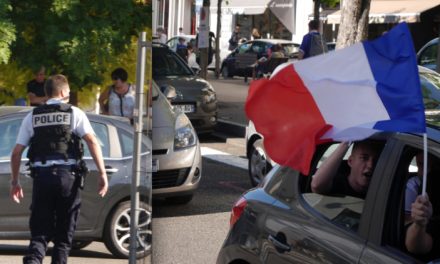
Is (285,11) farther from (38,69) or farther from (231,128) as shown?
(38,69)

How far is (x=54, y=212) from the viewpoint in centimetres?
512

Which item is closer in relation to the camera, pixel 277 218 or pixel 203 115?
pixel 277 218

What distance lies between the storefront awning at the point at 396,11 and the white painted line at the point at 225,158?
2112cm

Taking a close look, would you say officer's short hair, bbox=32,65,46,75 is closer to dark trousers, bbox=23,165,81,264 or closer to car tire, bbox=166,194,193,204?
dark trousers, bbox=23,165,81,264

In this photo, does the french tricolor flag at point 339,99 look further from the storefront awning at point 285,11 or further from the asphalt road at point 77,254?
the storefront awning at point 285,11

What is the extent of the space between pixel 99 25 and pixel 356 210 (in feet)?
5.69

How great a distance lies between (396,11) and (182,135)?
91.8 feet

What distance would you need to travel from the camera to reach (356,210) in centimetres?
426

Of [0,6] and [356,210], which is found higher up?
[0,6]

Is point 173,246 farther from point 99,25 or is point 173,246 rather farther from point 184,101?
point 184,101

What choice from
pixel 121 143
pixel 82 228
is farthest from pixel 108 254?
pixel 121 143

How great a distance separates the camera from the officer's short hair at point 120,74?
17.4ft

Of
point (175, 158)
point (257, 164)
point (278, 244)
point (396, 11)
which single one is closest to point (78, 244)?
point (278, 244)

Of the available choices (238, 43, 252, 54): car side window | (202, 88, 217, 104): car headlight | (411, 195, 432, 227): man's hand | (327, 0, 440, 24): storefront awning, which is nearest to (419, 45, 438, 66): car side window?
(202, 88, 217, 104): car headlight
